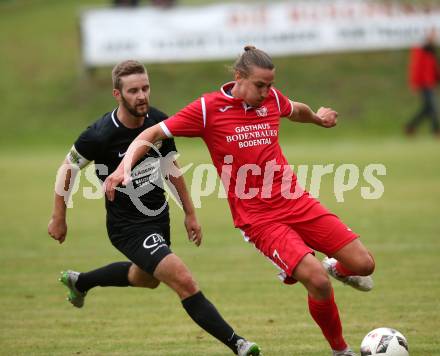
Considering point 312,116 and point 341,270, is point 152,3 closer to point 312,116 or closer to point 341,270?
point 312,116

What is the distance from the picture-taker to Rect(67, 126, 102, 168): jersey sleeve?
6.70 meters

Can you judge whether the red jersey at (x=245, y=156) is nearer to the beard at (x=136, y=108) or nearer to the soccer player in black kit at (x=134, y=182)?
the beard at (x=136, y=108)

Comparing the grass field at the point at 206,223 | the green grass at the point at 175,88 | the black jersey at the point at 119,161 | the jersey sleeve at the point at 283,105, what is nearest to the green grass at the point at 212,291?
the grass field at the point at 206,223

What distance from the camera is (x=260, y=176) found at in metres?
6.40

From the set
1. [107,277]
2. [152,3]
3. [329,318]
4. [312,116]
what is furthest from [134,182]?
[152,3]

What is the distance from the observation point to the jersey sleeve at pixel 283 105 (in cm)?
677

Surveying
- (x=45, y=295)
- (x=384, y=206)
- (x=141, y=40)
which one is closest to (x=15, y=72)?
(x=141, y=40)

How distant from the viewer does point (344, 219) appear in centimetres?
1292

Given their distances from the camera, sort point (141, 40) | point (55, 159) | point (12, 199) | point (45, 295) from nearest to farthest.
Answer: point (45, 295), point (12, 199), point (55, 159), point (141, 40)

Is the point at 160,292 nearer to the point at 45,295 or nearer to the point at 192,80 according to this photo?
the point at 45,295

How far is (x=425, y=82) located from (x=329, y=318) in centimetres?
1694

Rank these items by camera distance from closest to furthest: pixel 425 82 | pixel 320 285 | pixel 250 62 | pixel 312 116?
1. pixel 320 285
2. pixel 250 62
3. pixel 312 116
4. pixel 425 82

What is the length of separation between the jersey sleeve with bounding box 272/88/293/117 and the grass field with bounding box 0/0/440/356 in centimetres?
173

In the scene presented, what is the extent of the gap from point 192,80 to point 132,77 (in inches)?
771
